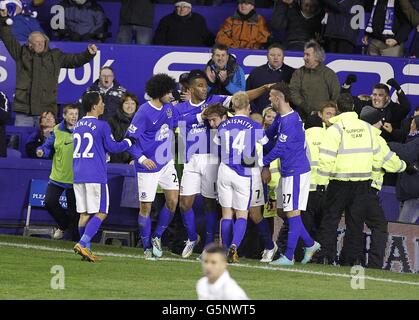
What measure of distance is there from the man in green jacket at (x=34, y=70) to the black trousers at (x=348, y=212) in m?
4.93

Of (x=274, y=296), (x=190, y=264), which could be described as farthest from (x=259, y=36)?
(x=274, y=296)

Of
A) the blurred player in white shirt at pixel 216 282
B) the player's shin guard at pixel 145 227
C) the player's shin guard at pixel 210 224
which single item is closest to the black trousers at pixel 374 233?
the player's shin guard at pixel 210 224

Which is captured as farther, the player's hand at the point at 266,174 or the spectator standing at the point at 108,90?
the spectator standing at the point at 108,90

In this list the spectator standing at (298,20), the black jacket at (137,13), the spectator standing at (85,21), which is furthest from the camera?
the spectator standing at (85,21)

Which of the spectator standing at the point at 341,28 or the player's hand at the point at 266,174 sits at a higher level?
the spectator standing at the point at 341,28

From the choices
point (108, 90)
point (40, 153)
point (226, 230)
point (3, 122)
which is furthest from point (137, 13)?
point (226, 230)

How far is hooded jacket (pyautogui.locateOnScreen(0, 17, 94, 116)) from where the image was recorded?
65.4 ft

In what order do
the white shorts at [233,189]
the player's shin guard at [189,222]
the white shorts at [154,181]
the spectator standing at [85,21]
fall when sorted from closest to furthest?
the white shorts at [233,189]
the white shorts at [154,181]
the player's shin guard at [189,222]
the spectator standing at [85,21]

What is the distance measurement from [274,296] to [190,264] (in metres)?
2.81

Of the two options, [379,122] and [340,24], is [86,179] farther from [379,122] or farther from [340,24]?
[340,24]

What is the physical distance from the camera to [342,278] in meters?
15.2

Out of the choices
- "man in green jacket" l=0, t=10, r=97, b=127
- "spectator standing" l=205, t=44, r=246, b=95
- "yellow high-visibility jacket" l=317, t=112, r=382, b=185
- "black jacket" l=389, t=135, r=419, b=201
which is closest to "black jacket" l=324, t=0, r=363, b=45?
"spectator standing" l=205, t=44, r=246, b=95

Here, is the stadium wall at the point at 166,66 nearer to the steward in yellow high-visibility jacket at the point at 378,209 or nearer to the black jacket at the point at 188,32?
the black jacket at the point at 188,32

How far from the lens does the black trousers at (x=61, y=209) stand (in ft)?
59.6
